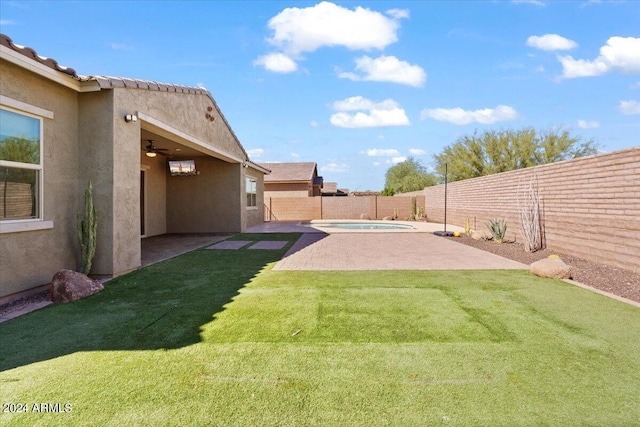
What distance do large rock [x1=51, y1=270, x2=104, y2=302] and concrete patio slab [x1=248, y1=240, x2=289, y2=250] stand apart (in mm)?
5644

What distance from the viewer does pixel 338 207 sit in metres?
26.8

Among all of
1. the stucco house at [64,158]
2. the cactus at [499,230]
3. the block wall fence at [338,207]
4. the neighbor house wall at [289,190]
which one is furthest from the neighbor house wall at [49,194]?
the neighbor house wall at [289,190]

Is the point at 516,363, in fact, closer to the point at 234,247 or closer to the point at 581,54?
the point at 234,247

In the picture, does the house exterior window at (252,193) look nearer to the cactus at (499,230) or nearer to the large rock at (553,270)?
the cactus at (499,230)

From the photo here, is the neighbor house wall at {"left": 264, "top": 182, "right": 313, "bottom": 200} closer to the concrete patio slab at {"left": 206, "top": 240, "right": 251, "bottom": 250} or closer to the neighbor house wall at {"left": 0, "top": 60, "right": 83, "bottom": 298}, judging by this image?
the concrete patio slab at {"left": 206, "top": 240, "right": 251, "bottom": 250}

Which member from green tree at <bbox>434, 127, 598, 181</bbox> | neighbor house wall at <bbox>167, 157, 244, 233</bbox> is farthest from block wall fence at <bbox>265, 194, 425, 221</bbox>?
neighbor house wall at <bbox>167, 157, 244, 233</bbox>

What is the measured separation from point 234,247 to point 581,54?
1773 cm

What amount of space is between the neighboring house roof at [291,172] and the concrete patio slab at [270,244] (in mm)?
18000

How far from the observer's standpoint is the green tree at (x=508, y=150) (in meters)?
27.6

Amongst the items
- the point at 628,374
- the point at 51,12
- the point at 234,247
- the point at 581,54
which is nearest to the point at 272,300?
the point at 628,374

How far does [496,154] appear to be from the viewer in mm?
30438

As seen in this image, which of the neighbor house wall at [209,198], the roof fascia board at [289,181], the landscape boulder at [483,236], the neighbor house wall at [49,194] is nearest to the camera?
the neighbor house wall at [49,194]

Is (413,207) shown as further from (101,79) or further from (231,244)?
(101,79)

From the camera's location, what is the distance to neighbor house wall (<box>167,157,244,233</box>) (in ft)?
49.1
